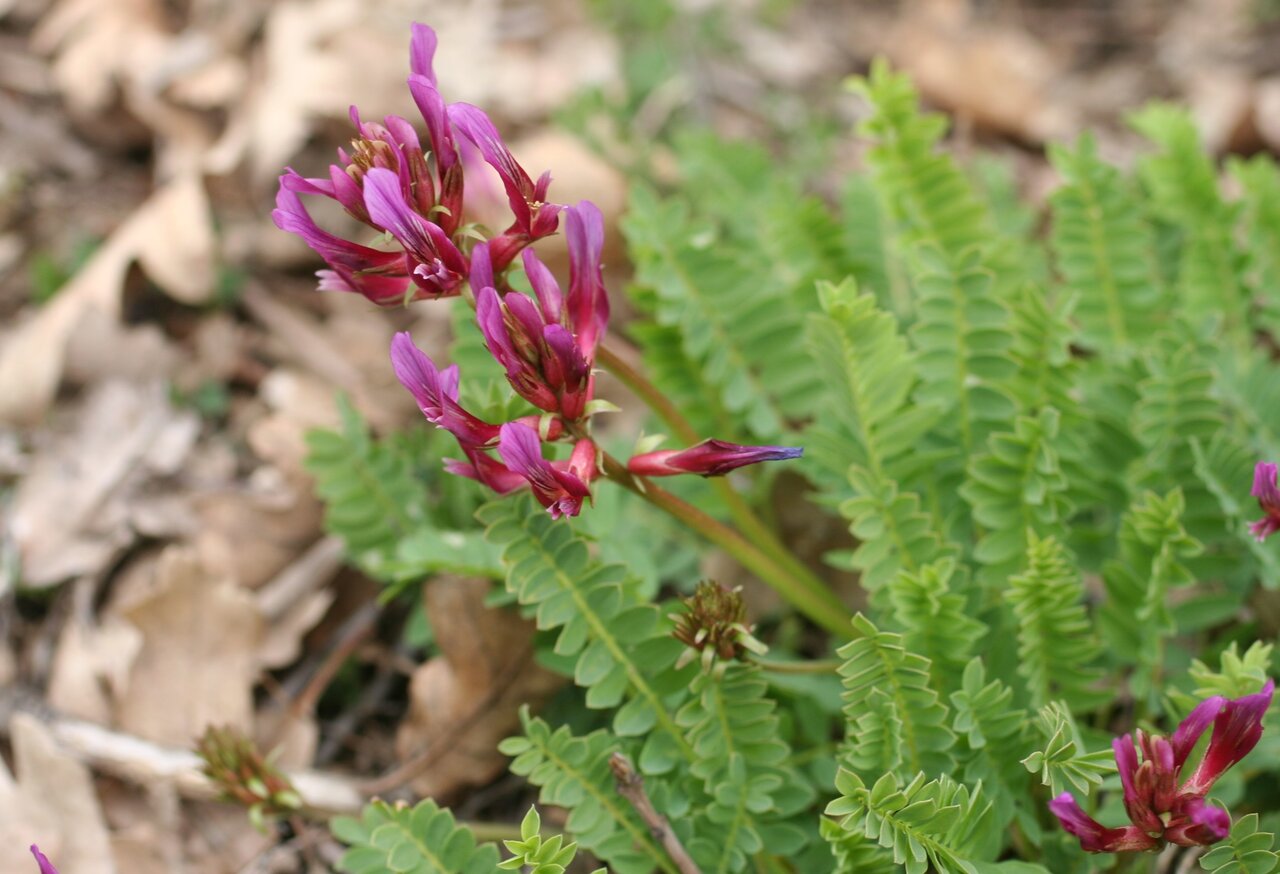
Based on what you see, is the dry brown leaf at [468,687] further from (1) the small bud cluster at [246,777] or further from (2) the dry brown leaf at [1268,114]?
(2) the dry brown leaf at [1268,114]

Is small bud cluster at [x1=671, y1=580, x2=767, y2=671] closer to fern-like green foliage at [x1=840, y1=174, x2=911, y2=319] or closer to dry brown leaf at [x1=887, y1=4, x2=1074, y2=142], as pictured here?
fern-like green foliage at [x1=840, y1=174, x2=911, y2=319]

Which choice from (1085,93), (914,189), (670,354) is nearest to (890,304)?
(914,189)

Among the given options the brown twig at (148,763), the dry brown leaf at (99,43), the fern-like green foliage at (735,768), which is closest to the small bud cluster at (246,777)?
the brown twig at (148,763)

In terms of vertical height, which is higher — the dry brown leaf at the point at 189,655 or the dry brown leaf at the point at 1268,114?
the dry brown leaf at the point at 1268,114

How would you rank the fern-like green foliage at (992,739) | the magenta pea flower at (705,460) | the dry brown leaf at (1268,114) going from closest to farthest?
the magenta pea flower at (705,460)
the fern-like green foliage at (992,739)
the dry brown leaf at (1268,114)

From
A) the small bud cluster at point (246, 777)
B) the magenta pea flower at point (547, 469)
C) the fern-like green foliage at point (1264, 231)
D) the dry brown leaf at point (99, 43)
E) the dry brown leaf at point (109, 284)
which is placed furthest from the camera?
the dry brown leaf at point (99, 43)

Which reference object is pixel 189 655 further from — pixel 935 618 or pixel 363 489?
pixel 935 618

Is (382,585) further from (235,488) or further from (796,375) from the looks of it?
(796,375)

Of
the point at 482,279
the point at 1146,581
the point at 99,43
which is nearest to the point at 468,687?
the point at 482,279
